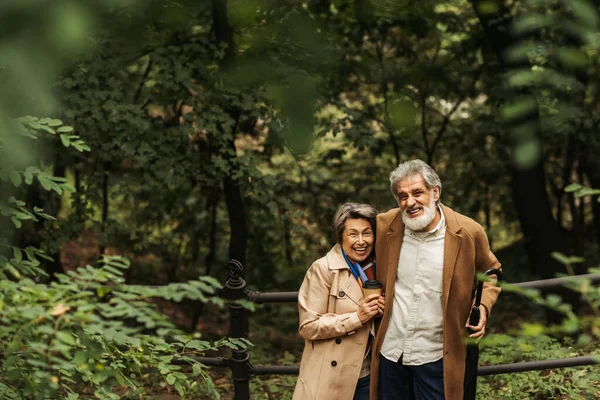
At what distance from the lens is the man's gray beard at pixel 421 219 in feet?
10.4

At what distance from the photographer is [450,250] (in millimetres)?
3205

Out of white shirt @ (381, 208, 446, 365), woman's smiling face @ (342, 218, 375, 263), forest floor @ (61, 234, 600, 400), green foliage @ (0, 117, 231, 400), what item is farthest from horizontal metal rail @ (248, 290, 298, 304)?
green foliage @ (0, 117, 231, 400)

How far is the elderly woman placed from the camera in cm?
335

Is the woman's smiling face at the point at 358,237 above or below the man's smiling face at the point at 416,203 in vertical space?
below

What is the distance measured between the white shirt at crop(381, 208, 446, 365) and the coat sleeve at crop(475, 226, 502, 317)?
0.62 ft

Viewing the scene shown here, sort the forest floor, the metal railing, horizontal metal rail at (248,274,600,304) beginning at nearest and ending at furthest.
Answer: horizontal metal rail at (248,274,600,304)
the metal railing
the forest floor

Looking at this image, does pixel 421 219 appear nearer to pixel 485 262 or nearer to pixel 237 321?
pixel 485 262

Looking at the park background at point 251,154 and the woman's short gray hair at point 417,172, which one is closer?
the park background at point 251,154

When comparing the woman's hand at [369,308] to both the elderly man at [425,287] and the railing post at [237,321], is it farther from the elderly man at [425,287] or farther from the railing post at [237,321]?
the railing post at [237,321]

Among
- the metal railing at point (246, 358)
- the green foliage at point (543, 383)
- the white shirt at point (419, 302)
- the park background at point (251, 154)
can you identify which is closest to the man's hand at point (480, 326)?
the white shirt at point (419, 302)

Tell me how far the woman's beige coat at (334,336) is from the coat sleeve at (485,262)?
545 millimetres

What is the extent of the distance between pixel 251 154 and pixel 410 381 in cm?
357

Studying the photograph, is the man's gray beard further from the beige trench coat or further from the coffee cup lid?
the coffee cup lid

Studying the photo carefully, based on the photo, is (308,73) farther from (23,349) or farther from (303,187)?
(303,187)
